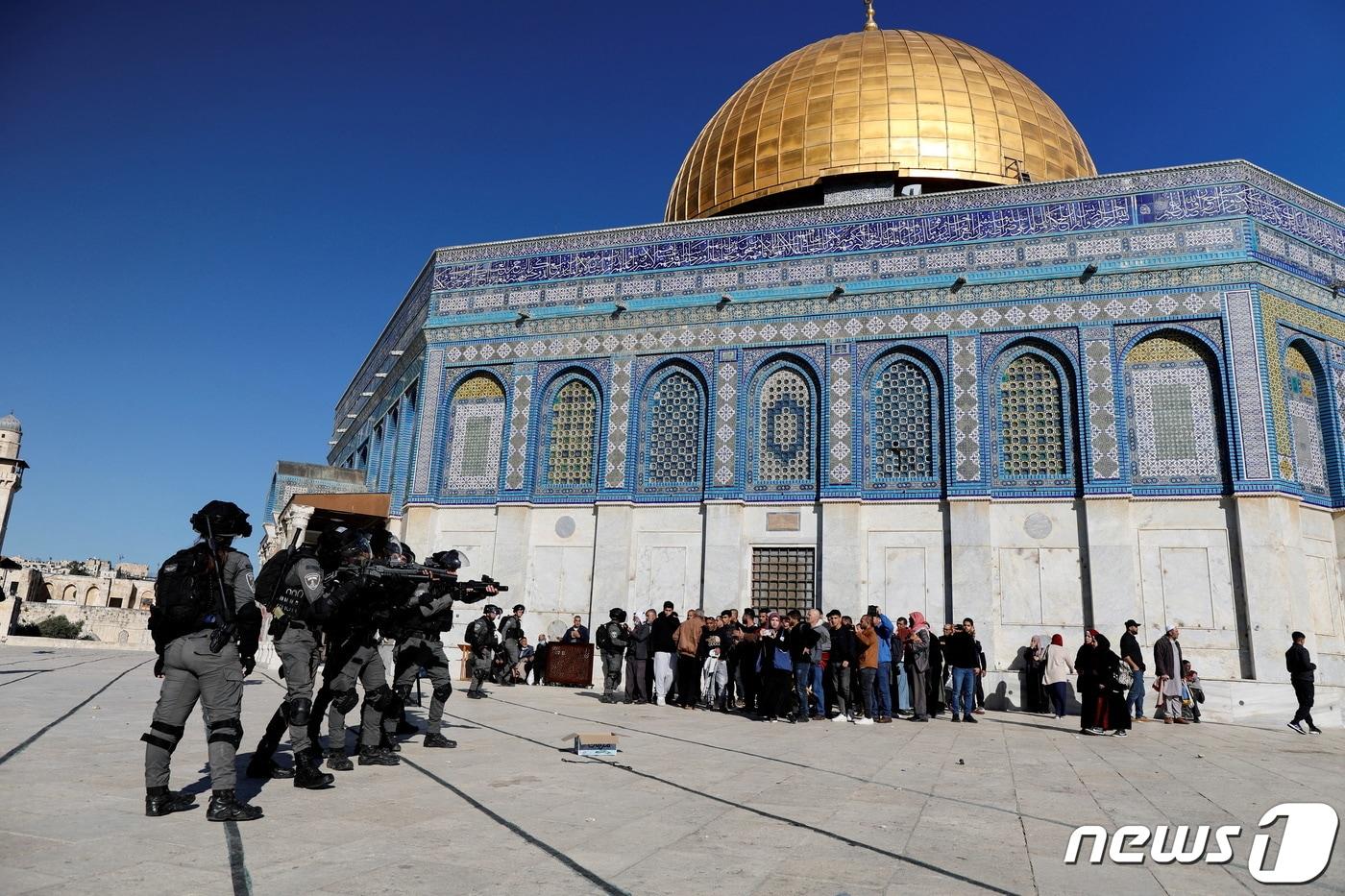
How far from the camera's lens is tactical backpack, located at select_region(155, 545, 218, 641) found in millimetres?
4902

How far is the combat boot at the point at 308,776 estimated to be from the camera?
18.0ft

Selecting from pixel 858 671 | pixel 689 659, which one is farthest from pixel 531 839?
pixel 689 659

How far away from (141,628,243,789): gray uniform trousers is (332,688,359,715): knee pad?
4.14ft

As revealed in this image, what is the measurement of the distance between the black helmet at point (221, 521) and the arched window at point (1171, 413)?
14740mm

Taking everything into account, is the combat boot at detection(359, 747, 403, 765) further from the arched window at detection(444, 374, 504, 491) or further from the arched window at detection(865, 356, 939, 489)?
the arched window at detection(444, 374, 504, 491)

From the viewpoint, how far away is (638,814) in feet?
15.9

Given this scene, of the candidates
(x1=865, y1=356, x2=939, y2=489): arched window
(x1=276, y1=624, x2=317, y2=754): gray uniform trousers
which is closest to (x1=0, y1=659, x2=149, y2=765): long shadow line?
(x1=276, y1=624, x2=317, y2=754): gray uniform trousers

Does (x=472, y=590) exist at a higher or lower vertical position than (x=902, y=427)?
lower

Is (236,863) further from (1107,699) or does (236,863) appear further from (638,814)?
(1107,699)

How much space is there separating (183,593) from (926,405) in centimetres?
1449

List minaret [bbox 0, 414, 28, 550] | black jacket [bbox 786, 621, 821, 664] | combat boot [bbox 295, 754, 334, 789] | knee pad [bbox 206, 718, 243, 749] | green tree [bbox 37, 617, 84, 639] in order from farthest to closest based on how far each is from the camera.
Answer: minaret [bbox 0, 414, 28, 550] < green tree [bbox 37, 617, 84, 639] < black jacket [bbox 786, 621, 821, 664] < combat boot [bbox 295, 754, 334, 789] < knee pad [bbox 206, 718, 243, 749]

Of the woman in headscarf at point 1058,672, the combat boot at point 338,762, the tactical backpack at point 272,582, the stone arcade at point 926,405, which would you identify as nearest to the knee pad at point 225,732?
the tactical backpack at point 272,582

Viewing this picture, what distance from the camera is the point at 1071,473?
635 inches

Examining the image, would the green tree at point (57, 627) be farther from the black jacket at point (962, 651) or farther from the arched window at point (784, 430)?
the black jacket at point (962, 651)
